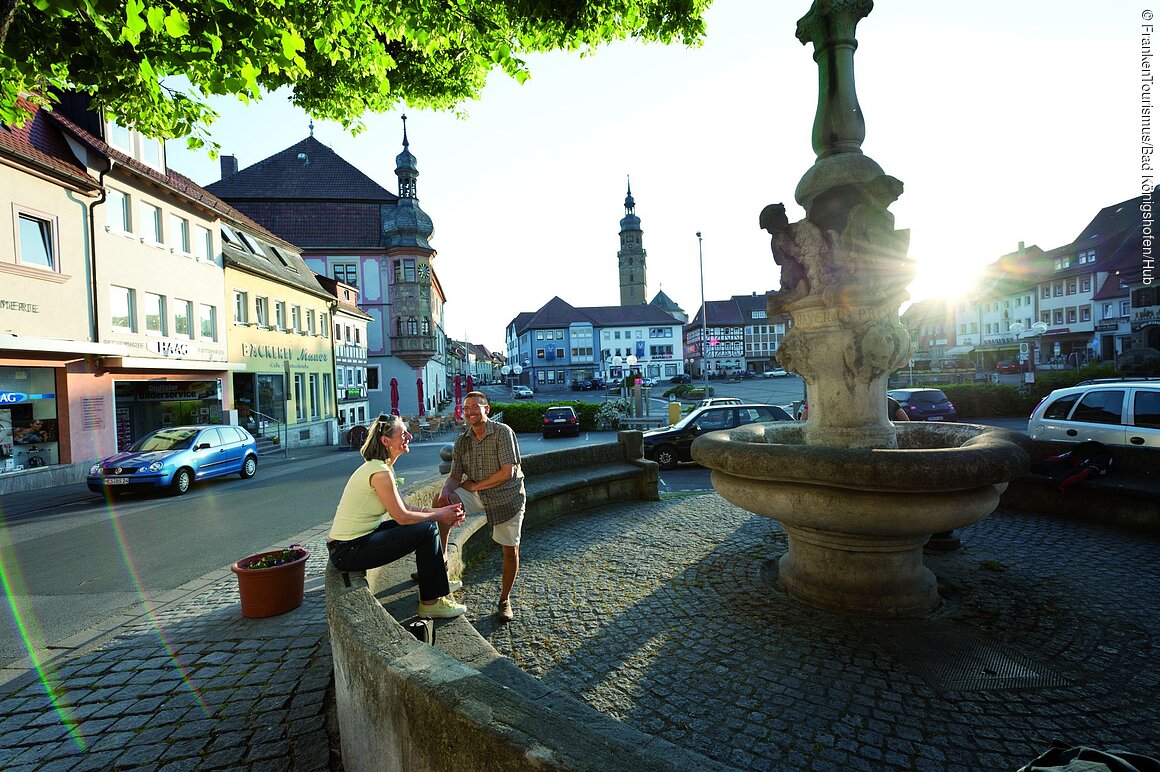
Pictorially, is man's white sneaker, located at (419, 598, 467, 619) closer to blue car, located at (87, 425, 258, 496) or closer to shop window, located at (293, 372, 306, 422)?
blue car, located at (87, 425, 258, 496)

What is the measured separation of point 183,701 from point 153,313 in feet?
68.0

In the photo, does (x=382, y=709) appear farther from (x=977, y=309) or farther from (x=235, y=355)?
(x=977, y=309)

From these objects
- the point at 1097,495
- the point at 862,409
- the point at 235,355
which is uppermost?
→ the point at 235,355

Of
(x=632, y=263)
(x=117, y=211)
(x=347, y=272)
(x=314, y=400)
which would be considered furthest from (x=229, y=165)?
(x=632, y=263)

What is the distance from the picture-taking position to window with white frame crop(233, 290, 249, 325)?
24578 millimetres

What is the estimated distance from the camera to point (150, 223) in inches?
787

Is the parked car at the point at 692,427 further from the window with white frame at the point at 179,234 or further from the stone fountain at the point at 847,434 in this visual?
the window with white frame at the point at 179,234

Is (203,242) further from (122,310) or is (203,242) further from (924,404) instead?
(924,404)

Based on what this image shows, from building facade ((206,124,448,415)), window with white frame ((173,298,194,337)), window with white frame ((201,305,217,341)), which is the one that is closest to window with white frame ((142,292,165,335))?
window with white frame ((173,298,194,337))

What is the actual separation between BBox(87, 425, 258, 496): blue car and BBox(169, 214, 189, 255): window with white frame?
9376 millimetres

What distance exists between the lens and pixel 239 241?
26.6 m

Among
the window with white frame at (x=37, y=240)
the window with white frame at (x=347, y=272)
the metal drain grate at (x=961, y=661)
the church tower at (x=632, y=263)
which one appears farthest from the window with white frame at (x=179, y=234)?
the church tower at (x=632, y=263)

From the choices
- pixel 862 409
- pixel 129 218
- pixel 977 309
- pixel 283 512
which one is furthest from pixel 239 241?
pixel 977 309

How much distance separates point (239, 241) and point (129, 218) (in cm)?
783
